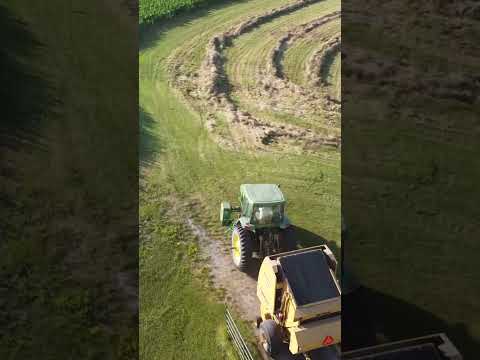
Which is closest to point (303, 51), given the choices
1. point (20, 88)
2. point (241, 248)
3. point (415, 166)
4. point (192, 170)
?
point (415, 166)

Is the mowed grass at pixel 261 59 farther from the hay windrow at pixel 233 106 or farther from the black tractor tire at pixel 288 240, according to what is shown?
the black tractor tire at pixel 288 240

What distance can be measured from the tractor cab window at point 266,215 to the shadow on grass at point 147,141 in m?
2.02

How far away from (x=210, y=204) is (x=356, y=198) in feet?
9.42

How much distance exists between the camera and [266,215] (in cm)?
645

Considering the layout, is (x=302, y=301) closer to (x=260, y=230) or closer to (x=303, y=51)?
(x=260, y=230)

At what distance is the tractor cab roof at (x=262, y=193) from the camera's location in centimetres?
654

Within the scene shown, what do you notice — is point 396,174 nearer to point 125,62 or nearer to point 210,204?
point 210,204

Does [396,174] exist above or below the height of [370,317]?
above

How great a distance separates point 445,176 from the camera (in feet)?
29.4

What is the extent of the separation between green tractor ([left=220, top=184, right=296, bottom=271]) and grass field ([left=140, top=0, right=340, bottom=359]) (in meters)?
0.23

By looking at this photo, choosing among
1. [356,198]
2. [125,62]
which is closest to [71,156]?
[125,62]

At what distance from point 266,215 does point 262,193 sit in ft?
1.12

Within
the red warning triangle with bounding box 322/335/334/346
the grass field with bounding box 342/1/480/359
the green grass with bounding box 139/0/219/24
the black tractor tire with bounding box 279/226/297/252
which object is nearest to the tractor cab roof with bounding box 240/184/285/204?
the black tractor tire with bounding box 279/226/297/252

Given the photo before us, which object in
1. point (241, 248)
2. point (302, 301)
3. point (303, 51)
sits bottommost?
point (302, 301)
